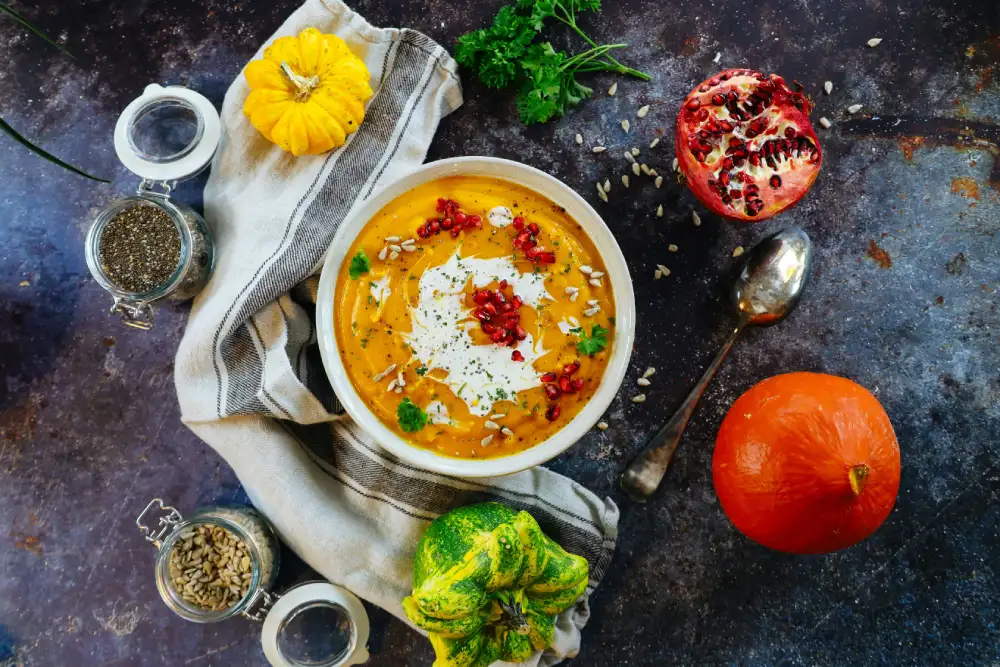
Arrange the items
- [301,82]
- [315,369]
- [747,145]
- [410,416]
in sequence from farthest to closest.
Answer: [315,369] < [747,145] < [301,82] < [410,416]

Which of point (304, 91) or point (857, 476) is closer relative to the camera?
point (857, 476)

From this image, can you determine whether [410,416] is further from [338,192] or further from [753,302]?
[753,302]

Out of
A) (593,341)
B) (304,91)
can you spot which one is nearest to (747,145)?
(593,341)

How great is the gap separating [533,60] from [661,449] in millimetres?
1562

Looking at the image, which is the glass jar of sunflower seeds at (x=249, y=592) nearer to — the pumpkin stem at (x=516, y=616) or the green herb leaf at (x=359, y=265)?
the pumpkin stem at (x=516, y=616)

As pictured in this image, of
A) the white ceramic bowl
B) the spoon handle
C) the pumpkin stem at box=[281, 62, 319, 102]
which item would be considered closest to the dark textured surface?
the spoon handle

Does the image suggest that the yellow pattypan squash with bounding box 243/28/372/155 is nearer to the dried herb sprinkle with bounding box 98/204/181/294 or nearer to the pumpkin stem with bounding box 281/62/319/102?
the pumpkin stem with bounding box 281/62/319/102

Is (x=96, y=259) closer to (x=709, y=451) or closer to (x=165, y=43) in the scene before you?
(x=165, y=43)

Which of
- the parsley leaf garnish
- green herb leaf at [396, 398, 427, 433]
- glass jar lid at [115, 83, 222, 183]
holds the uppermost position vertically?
glass jar lid at [115, 83, 222, 183]

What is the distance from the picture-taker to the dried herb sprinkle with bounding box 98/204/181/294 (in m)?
2.81

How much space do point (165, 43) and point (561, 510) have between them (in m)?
2.43

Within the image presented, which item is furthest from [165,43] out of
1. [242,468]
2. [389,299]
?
[242,468]

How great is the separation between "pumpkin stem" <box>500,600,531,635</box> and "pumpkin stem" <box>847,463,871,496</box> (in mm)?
1113

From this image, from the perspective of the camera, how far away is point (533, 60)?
3018 mm
